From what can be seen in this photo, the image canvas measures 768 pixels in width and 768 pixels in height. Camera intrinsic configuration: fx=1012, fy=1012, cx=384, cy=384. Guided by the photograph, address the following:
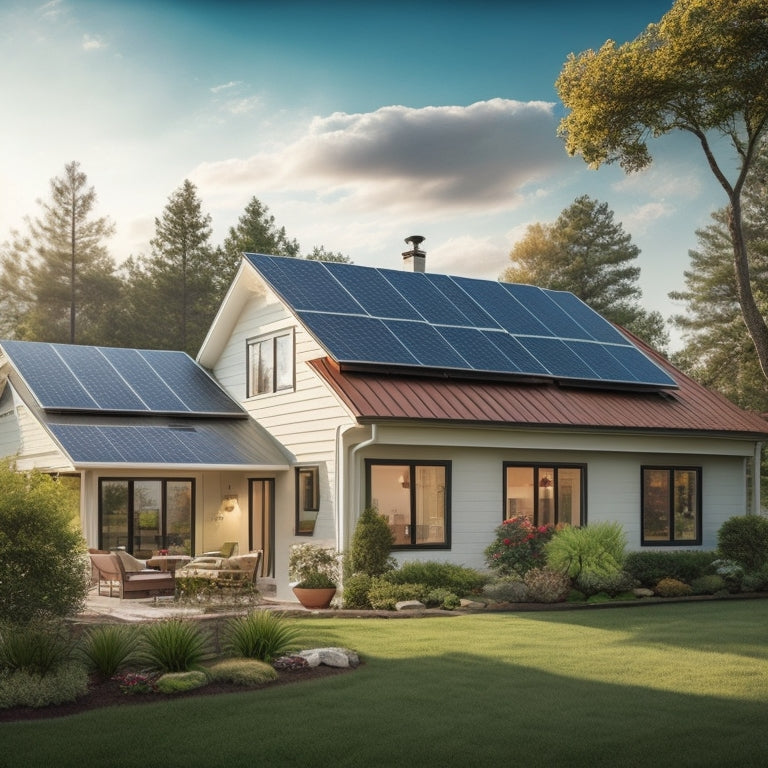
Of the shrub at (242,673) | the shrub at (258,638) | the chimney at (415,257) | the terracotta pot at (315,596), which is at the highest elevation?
the chimney at (415,257)

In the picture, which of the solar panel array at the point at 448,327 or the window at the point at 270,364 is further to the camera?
the window at the point at 270,364

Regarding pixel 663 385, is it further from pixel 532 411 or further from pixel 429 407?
pixel 429 407

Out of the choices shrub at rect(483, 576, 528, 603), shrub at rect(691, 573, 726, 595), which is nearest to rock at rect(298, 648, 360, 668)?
shrub at rect(483, 576, 528, 603)

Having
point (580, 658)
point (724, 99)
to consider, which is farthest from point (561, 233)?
Answer: point (580, 658)

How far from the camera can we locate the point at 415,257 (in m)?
26.2

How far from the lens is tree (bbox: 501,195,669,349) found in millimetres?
51719

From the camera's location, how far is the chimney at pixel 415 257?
26219mm

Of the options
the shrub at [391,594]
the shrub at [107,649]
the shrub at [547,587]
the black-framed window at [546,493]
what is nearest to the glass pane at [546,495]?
the black-framed window at [546,493]

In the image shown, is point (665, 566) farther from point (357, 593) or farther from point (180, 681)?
point (180, 681)

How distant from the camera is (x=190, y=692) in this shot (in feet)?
32.9

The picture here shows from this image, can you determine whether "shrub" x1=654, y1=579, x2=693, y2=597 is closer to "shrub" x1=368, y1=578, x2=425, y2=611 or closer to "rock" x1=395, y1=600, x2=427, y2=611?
"shrub" x1=368, y1=578, x2=425, y2=611

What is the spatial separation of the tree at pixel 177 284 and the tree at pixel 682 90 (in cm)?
2810

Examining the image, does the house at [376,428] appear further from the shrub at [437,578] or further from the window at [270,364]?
the shrub at [437,578]

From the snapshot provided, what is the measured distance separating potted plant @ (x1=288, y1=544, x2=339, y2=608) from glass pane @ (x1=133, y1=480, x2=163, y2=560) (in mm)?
3960
